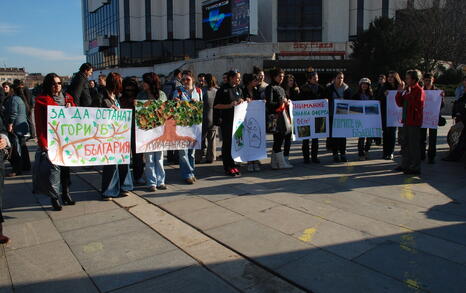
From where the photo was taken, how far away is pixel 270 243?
4047mm

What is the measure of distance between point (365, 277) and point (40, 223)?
3965 millimetres

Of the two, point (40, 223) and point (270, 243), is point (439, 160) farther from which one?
point (40, 223)

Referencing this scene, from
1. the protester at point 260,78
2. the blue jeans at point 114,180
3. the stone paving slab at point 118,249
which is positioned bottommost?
the stone paving slab at point 118,249

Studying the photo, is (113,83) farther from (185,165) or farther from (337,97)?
(337,97)

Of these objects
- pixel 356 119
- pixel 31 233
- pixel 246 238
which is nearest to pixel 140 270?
pixel 246 238

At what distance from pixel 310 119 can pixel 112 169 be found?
4.33m

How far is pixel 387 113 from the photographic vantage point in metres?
8.51

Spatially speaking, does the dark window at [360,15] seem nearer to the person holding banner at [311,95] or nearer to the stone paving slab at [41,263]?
the person holding banner at [311,95]

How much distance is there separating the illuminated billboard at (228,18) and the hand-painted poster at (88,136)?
35771 mm

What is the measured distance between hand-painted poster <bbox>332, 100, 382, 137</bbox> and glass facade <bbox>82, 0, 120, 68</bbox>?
55799 mm

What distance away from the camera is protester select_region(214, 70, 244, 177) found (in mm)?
7023

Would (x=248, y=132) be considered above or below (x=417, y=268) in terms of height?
above

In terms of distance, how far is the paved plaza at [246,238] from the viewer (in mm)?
3309

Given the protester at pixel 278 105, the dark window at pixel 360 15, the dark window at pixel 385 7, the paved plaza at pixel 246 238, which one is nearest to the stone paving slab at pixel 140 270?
the paved plaza at pixel 246 238
